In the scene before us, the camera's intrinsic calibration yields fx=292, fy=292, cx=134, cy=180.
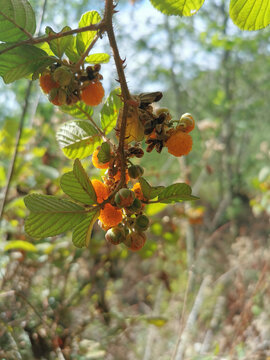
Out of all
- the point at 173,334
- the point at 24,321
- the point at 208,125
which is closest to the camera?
the point at 24,321

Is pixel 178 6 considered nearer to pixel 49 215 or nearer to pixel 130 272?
pixel 49 215

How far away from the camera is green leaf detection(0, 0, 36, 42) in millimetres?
291

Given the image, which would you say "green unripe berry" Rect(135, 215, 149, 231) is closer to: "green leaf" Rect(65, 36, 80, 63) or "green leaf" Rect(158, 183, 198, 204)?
"green leaf" Rect(158, 183, 198, 204)

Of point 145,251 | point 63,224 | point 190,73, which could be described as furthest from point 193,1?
point 190,73

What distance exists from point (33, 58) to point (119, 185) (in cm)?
17

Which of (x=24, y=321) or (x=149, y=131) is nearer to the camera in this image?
(x=149, y=131)

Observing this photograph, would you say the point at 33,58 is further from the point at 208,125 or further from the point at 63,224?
the point at 208,125

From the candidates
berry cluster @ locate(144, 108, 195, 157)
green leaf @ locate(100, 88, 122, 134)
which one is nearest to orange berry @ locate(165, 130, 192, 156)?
berry cluster @ locate(144, 108, 195, 157)

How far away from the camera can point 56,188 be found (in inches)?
46.4

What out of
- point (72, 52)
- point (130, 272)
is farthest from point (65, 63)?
point (130, 272)

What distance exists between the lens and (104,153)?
1.00 ft

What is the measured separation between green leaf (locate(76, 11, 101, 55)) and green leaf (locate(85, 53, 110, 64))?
0.03 meters

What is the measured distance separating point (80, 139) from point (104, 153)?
0.31 ft

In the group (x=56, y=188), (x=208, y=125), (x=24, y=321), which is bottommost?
(x=24, y=321)
